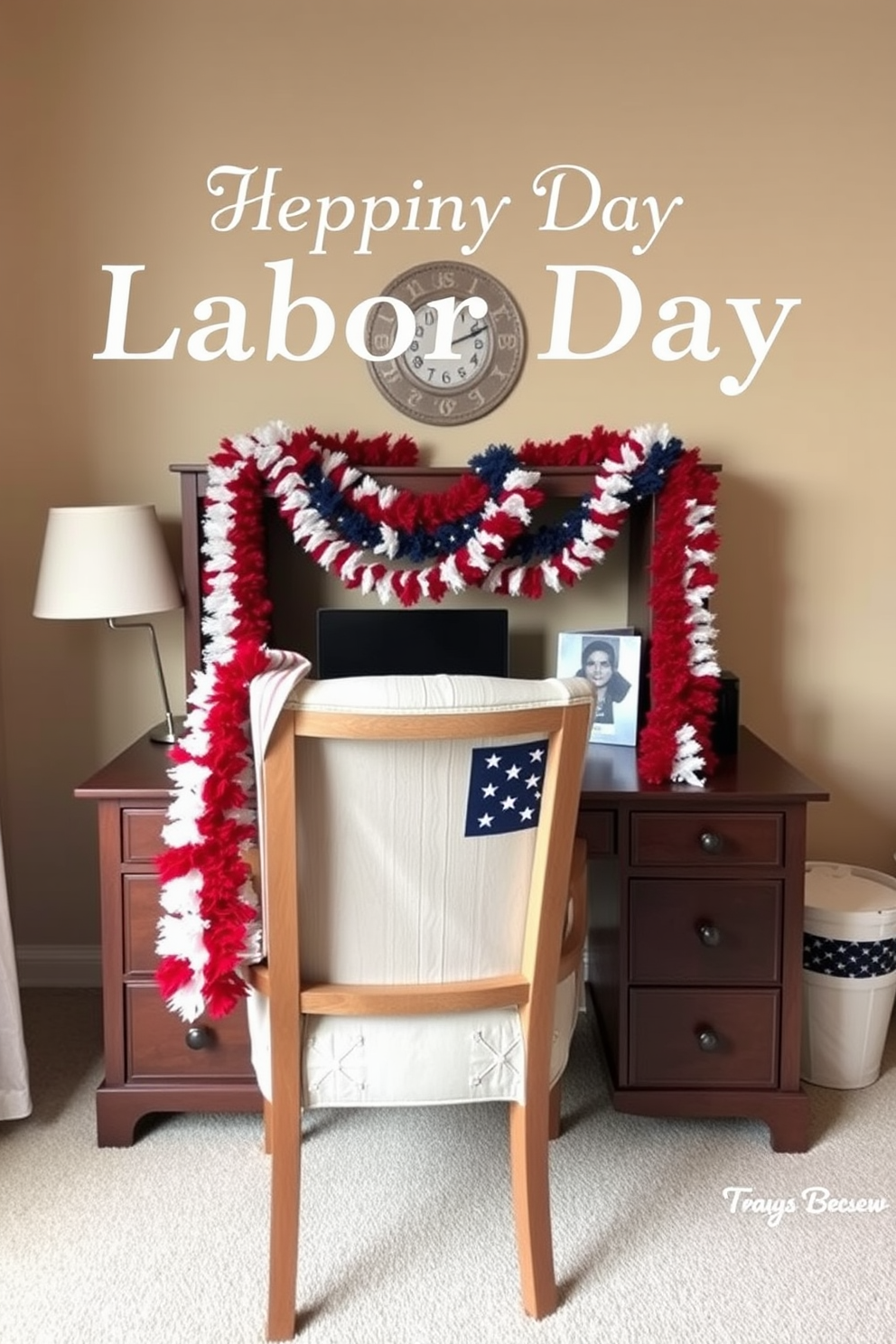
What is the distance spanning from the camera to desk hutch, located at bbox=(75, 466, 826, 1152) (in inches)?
87.2

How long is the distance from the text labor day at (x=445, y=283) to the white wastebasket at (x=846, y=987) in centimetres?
125

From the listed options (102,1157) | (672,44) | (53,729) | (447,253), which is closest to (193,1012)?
(102,1157)

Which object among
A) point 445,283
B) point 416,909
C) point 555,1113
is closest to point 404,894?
point 416,909

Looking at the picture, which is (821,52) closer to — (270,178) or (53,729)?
(270,178)

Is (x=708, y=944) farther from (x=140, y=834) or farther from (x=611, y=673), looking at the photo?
(x=140, y=834)

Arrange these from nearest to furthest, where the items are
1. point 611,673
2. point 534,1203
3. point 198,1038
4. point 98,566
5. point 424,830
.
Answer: point 424,830, point 534,1203, point 198,1038, point 98,566, point 611,673

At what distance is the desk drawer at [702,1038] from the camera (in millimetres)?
2252

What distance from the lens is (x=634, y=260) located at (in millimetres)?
2721

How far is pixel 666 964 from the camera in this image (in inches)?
88.9

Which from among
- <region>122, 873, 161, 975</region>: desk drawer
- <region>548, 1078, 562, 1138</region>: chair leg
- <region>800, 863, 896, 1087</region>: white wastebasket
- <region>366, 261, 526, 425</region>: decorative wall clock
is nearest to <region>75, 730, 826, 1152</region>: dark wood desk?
<region>122, 873, 161, 975</region>: desk drawer

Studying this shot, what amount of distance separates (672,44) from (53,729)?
2.21 metres

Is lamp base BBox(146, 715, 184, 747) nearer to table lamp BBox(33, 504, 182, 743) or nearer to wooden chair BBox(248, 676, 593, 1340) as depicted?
table lamp BBox(33, 504, 182, 743)

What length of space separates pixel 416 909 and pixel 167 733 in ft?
3.74

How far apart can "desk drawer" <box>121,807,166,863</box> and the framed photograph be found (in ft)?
3.21
